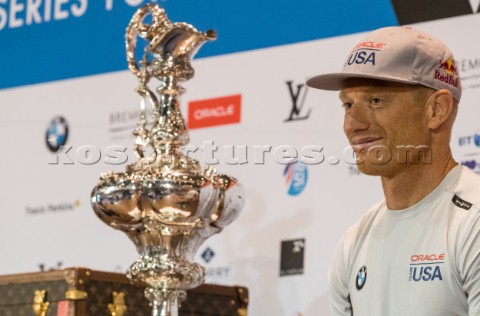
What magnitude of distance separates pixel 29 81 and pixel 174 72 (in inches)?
58.4

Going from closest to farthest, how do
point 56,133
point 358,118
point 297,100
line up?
1. point 358,118
2. point 297,100
3. point 56,133

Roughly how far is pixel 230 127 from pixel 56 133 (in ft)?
2.85

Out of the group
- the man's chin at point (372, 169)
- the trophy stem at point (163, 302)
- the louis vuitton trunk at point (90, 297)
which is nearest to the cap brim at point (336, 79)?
the man's chin at point (372, 169)

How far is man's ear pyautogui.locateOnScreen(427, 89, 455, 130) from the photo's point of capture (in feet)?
6.33

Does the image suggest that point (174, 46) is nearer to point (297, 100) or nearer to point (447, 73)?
point (297, 100)

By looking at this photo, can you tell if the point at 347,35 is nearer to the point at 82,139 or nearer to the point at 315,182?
the point at 315,182

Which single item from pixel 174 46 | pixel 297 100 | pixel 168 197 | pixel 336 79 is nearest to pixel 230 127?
pixel 297 100

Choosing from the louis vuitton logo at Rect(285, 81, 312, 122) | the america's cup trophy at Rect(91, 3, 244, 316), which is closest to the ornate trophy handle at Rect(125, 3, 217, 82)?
the america's cup trophy at Rect(91, 3, 244, 316)

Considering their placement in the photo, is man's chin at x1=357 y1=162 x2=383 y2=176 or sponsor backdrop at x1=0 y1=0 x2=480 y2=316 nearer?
man's chin at x1=357 y1=162 x2=383 y2=176

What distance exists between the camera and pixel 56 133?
160 inches

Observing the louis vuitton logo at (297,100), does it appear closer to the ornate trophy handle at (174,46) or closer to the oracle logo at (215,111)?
the oracle logo at (215,111)

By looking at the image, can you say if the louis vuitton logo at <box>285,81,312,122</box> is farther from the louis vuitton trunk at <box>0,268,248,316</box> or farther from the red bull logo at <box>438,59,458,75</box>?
the red bull logo at <box>438,59,458,75</box>

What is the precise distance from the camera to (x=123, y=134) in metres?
3.86

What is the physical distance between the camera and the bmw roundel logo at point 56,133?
13.3 feet
